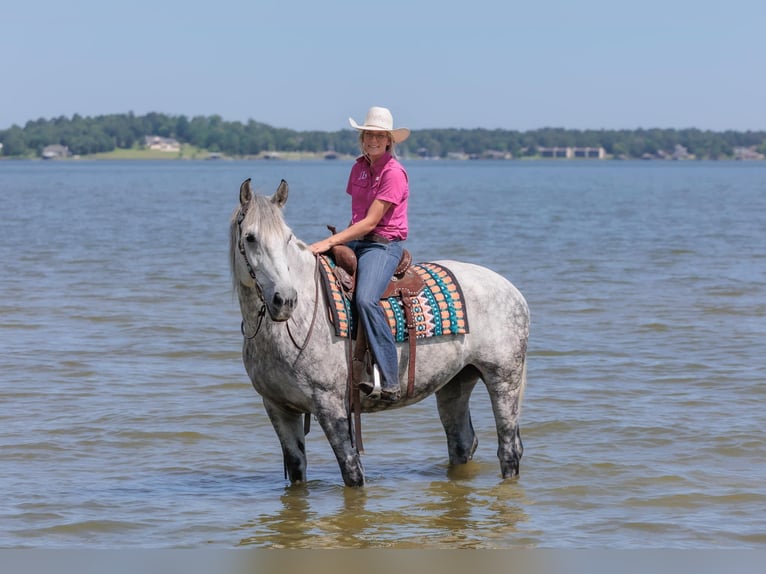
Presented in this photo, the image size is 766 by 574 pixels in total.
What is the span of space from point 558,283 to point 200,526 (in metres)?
16.3

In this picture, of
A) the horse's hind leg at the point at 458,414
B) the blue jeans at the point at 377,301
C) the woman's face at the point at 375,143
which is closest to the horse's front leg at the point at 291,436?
the blue jeans at the point at 377,301

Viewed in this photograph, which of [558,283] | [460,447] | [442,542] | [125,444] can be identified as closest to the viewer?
[442,542]

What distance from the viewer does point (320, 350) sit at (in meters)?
8.10

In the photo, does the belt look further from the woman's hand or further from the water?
the water

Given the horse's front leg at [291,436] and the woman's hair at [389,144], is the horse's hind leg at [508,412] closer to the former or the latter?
the horse's front leg at [291,436]

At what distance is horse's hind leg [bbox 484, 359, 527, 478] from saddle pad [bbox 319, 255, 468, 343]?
2.14 ft

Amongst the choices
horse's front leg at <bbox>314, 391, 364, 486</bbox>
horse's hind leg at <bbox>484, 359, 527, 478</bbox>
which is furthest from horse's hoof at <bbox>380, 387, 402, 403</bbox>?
horse's hind leg at <bbox>484, 359, 527, 478</bbox>

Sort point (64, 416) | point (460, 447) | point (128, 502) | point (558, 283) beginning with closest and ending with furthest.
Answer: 1. point (128, 502)
2. point (460, 447)
3. point (64, 416)
4. point (558, 283)

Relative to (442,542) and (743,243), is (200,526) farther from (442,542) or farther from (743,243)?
(743,243)

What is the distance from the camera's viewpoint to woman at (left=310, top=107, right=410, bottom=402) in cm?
822

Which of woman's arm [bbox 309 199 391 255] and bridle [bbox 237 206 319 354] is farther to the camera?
woman's arm [bbox 309 199 391 255]

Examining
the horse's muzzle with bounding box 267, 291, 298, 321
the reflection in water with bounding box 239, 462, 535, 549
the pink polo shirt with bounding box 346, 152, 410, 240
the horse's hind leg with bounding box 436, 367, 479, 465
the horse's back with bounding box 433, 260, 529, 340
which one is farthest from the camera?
the horse's hind leg with bounding box 436, 367, 479, 465

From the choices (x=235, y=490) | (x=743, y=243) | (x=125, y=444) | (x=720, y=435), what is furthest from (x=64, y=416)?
(x=743, y=243)

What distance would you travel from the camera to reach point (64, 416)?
1152cm
